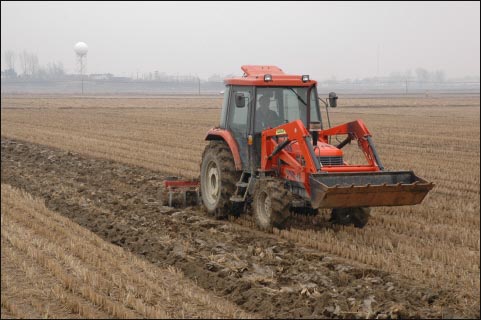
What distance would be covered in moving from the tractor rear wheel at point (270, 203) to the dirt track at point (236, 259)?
8.4 inches

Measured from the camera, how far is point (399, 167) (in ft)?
56.6

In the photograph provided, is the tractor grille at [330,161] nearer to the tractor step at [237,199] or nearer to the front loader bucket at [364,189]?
the front loader bucket at [364,189]

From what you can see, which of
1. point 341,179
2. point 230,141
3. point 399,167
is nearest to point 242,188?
point 230,141

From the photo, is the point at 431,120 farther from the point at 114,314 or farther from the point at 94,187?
the point at 114,314

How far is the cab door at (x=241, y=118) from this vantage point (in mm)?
10469

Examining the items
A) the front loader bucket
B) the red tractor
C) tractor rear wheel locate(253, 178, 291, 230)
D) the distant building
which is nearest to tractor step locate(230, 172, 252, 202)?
the red tractor

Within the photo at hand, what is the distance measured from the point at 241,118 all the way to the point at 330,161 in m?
1.80

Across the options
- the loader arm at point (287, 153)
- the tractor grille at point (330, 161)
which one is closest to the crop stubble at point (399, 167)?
the loader arm at point (287, 153)

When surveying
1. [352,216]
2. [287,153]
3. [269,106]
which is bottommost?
[352,216]

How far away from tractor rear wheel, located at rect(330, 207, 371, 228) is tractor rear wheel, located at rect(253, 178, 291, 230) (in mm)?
1095

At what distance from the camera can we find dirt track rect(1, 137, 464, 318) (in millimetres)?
6641

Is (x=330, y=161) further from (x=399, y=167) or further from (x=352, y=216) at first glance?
(x=399, y=167)

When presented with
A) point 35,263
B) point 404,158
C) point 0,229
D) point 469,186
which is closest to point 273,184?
point 35,263

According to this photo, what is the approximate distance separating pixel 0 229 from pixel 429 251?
616 cm
